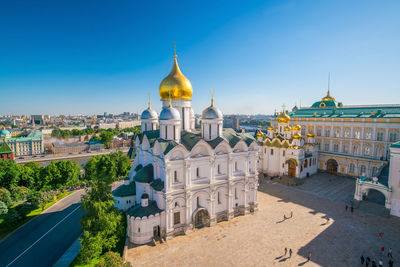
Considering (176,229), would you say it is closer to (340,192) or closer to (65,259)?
(65,259)

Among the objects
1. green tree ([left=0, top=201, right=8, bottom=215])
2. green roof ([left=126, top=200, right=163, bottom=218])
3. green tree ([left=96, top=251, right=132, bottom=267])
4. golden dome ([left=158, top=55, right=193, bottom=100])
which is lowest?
green tree ([left=0, top=201, right=8, bottom=215])

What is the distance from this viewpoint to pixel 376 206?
24.8 m

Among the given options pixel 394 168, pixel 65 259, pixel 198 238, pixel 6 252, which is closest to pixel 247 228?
pixel 198 238

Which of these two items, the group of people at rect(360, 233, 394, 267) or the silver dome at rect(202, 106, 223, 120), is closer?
the group of people at rect(360, 233, 394, 267)

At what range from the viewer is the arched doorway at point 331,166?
37.1 m

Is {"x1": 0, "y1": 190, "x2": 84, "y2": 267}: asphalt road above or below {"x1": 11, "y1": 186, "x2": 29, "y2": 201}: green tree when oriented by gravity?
below

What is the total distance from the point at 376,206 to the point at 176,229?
78.1 ft

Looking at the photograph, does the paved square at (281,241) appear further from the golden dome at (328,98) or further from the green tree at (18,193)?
the golden dome at (328,98)

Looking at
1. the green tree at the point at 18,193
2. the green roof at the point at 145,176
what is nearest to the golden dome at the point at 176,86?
the green roof at the point at 145,176

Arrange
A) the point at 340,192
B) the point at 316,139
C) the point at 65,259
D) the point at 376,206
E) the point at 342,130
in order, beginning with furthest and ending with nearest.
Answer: the point at 316,139, the point at 342,130, the point at 340,192, the point at 376,206, the point at 65,259

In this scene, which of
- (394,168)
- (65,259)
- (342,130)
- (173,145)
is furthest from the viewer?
(342,130)

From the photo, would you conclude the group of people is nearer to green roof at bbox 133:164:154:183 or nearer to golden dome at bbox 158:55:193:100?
green roof at bbox 133:164:154:183

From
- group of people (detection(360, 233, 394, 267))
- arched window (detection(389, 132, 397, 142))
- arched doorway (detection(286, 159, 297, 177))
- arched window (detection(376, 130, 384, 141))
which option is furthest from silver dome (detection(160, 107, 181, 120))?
arched window (detection(389, 132, 397, 142))

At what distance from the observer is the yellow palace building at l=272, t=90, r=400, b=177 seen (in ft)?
104
